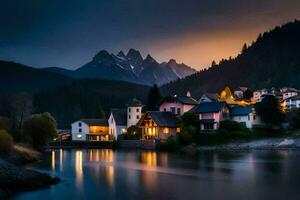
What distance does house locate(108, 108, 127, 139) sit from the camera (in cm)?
10131

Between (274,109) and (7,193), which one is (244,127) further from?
(7,193)

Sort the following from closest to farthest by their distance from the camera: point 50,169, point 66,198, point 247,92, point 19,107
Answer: point 66,198 < point 50,169 < point 19,107 < point 247,92

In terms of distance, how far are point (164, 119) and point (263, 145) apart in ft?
65.5

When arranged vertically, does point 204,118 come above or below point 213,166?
above

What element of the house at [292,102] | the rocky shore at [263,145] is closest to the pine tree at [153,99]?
the rocky shore at [263,145]

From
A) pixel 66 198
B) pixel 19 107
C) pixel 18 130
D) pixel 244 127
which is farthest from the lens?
pixel 244 127

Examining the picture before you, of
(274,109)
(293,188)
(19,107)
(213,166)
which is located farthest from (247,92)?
(293,188)

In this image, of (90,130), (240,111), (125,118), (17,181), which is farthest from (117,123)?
(17,181)

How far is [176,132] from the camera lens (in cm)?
8856

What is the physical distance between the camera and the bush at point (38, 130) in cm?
6962


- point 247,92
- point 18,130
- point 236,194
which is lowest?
point 236,194

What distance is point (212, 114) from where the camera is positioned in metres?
89.3

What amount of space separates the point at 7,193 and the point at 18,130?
40.5m

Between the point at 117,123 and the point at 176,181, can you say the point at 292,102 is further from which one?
the point at 176,181
